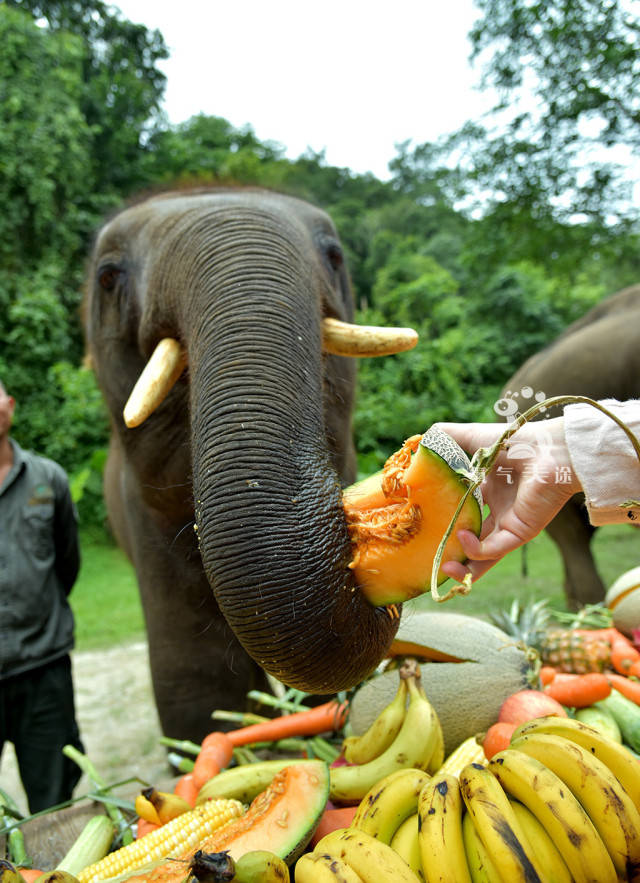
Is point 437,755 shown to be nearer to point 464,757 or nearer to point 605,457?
point 464,757

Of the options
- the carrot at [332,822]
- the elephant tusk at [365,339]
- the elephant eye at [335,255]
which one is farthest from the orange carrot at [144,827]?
the elephant eye at [335,255]

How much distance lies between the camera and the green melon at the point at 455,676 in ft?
6.66

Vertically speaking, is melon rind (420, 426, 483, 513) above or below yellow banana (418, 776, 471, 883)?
above

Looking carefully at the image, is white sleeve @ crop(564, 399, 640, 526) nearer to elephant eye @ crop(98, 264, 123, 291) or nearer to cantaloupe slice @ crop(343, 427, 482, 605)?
cantaloupe slice @ crop(343, 427, 482, 605)

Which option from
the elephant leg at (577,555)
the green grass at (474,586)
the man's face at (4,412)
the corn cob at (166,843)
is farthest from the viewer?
the green grass at (474,586)

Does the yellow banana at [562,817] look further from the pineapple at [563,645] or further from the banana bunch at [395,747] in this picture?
the pineapple at [563,645]

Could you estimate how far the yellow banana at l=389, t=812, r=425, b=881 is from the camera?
4.30ft

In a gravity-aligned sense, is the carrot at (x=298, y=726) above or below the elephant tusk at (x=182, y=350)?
below

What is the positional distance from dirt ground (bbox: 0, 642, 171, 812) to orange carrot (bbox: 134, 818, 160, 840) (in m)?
1.86

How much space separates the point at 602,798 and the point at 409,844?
37cm

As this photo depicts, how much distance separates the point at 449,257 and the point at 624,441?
31173mm

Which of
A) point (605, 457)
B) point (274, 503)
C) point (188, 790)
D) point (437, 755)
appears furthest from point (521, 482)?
point (188, 790)

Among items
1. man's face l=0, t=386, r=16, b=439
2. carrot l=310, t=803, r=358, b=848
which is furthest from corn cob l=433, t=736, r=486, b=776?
man's face l=0, t=386, r=16, b=439

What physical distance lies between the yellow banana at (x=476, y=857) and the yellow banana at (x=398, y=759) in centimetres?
43
